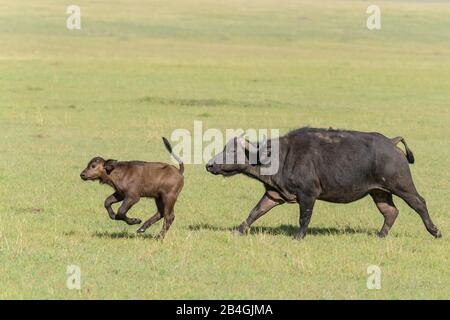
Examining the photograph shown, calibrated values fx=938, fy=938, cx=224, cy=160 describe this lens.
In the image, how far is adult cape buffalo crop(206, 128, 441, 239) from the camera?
41.9ft

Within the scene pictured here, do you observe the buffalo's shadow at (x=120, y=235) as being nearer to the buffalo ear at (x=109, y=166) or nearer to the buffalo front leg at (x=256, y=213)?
the buffalo ear at (x=109, y=166)

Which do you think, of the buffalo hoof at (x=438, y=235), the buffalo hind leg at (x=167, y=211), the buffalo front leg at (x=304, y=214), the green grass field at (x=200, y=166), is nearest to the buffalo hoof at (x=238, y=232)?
the green grass field at (x=200, y=166)

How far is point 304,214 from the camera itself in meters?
12.8

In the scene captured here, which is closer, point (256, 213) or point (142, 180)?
point (142, 180)

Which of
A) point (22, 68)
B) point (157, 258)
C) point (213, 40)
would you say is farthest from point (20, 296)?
point (213, 40)

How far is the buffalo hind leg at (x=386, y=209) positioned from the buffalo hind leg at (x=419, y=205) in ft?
1.28

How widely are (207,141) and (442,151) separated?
5.98 metres

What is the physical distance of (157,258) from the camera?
11273 millimetres

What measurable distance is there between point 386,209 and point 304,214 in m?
1.38

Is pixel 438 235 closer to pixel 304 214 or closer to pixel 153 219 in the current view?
pixel 304 214

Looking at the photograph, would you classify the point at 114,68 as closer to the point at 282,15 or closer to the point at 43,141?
the point at 43,141

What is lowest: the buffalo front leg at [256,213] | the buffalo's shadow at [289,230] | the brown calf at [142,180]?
the buffalo's shadow at [289,230]

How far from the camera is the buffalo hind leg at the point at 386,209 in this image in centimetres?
1328

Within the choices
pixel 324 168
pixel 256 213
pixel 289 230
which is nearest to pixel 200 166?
pixel 289 230
